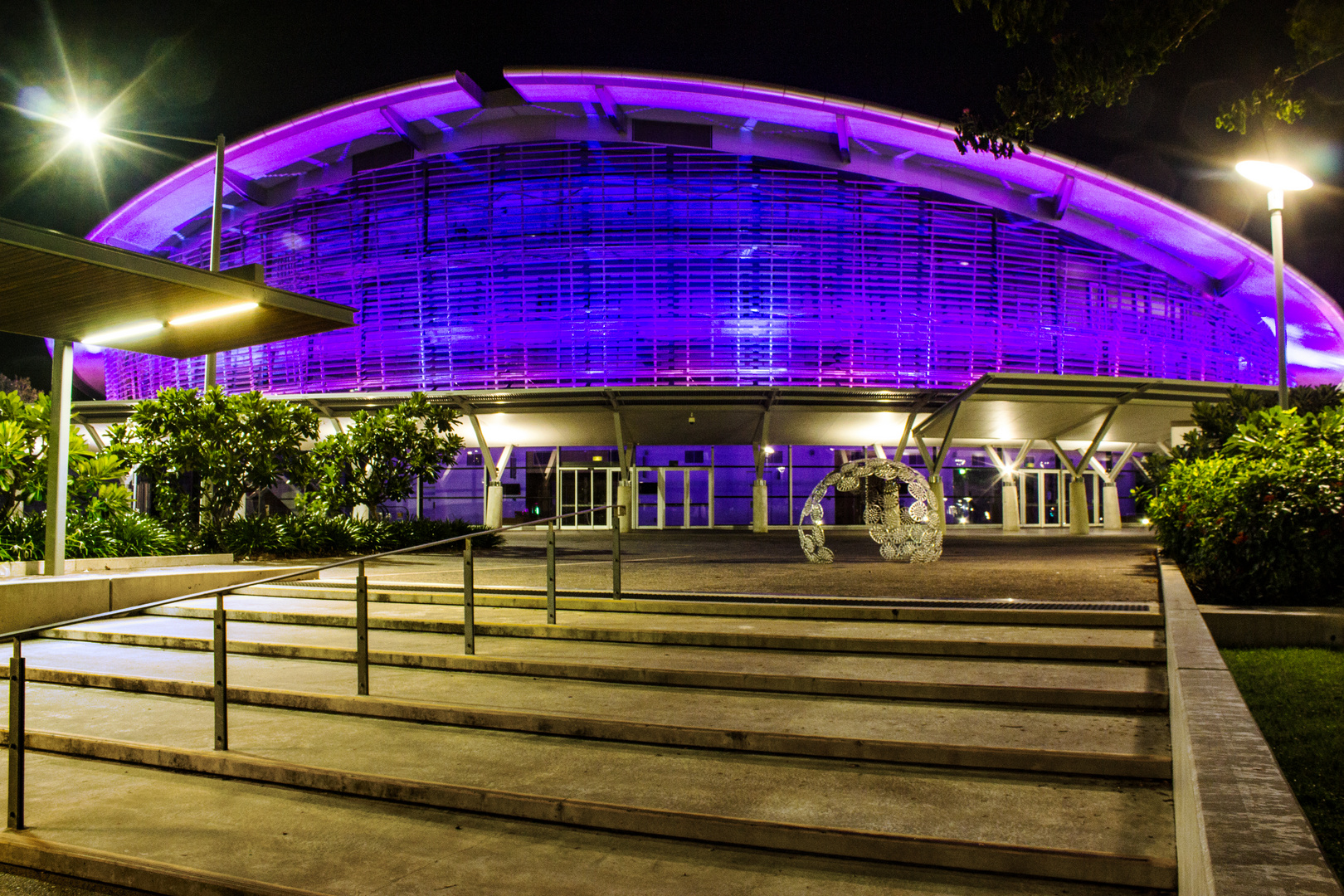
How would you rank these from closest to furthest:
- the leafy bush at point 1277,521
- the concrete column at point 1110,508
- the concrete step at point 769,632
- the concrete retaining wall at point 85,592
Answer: the concrete step at point 769,632 < the leafy bush at point 1277,521 < the concrete retaining wall at point 85,592 < the concrete column at point 1110,508

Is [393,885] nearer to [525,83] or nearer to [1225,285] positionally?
[525,83]

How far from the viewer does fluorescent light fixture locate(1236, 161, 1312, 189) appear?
13148 millimetres

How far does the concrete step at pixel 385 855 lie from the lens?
11.7 feet

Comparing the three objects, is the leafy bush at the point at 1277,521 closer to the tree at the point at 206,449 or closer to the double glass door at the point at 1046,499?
the tree at the point at 206,449

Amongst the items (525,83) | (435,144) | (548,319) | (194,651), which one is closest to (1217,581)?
(194,651)

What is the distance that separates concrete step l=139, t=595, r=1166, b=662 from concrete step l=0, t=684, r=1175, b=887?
2.02m

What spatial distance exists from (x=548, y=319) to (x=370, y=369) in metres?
7.68

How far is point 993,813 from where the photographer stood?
398cm

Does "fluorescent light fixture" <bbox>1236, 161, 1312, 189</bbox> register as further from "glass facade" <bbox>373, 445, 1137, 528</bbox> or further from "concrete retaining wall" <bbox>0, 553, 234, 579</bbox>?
"glass facade" <bbox>373, 445, 1137, 528</bbox>

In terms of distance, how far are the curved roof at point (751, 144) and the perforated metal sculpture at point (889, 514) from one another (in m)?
20.0

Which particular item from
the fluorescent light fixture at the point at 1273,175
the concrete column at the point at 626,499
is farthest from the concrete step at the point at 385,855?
the concrete column at the point at 626,499

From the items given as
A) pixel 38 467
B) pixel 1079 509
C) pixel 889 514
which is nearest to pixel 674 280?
pixel 1079 509

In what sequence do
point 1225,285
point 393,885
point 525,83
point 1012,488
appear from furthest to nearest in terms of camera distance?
point 1225,285 < point 1012,488 < point 525,83 < point 393,885

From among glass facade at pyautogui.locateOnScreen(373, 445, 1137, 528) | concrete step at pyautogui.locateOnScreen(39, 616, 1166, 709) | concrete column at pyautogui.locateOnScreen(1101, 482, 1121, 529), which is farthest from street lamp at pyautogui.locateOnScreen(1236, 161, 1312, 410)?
concrete column at pyautogui.locateOnScreen(1101, 482, 1121, 529)
